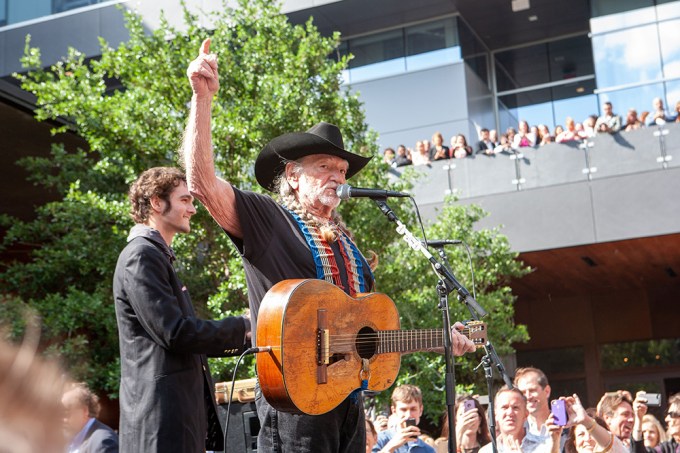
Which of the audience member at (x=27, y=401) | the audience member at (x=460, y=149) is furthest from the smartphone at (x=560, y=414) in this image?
the audience member at (x=460, y=149)

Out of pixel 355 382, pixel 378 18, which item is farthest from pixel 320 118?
pixel 378 18

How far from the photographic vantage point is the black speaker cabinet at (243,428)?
5.22m

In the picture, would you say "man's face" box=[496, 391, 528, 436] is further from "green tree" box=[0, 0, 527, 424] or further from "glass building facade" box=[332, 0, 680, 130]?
"glass building facade" box=[332, 0, 680, 130]

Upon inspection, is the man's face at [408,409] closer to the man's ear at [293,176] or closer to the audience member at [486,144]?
the man's ear at [293,176]

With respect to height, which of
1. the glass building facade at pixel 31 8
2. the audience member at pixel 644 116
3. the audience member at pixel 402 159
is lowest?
the audience member at pixel 402 159

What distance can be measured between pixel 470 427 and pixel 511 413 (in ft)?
4.47

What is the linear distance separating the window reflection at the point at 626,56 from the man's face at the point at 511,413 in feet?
49.9

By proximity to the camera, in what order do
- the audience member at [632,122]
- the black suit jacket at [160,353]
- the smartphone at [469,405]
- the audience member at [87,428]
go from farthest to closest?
the audience member at [632,122], the smartphone at [469,405], the audience member at [87,428], the black suit jacket at [160,353]

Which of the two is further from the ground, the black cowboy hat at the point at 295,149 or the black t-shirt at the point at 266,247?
the black cowboy hat at the point at 295,149

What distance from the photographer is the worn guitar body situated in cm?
330

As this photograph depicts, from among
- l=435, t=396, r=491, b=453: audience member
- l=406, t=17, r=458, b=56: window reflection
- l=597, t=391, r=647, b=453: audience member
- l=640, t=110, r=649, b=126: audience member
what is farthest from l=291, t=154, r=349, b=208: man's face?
l=406, t=17, r=458, b=56: window reflection

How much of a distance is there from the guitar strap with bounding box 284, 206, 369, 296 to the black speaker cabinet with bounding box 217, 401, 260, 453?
5.37 feet

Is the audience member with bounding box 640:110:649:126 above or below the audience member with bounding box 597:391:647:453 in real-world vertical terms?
above

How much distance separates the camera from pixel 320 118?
38.0ft
